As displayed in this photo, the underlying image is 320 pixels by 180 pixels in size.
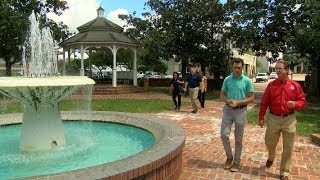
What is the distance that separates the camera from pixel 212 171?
5.88 meters

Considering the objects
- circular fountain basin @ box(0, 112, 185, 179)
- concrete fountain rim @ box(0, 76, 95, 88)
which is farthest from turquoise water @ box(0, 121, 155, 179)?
concrete fountain rim @ box(0, 76, 95, 88)

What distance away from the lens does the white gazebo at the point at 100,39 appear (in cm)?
2377

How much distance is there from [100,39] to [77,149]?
17.9 metres

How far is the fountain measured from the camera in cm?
426

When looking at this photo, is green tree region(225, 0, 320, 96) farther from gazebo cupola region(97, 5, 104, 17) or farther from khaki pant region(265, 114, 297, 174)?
khaki pant region(265, 114, 297, 174)

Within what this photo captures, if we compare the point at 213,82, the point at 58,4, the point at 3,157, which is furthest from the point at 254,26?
the point at 3,157

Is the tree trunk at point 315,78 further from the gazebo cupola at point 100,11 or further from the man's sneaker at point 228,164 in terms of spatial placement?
the man's sneaker at point 228,164

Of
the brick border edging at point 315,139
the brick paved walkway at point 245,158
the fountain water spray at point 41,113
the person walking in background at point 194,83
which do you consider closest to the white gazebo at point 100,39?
the person walking in background at point 194,83

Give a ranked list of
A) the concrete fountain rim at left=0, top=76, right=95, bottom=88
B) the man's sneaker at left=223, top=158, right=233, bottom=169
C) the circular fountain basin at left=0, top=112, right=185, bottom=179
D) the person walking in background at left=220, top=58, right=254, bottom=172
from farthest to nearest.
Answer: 1. the man's sneaker at left=223, top=158, right=233, bottom=169
2. the person walking in background at left=220, top=58, right=254, bottom=172
3. the concrete fountain rim at left=0, top=76, right=95, bottom=88
4. the circular fountain basin at left=0, top=112, right=185, bottom=179

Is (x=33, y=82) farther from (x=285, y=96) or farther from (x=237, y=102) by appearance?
(x=285, y=96)

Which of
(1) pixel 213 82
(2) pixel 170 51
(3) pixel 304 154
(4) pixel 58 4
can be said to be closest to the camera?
(3) pixel 304 154

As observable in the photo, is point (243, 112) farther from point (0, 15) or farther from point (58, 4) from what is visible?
point (58, 4)

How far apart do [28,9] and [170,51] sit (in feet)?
36.1

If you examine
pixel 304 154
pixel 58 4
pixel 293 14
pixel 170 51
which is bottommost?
pixel 304 154
